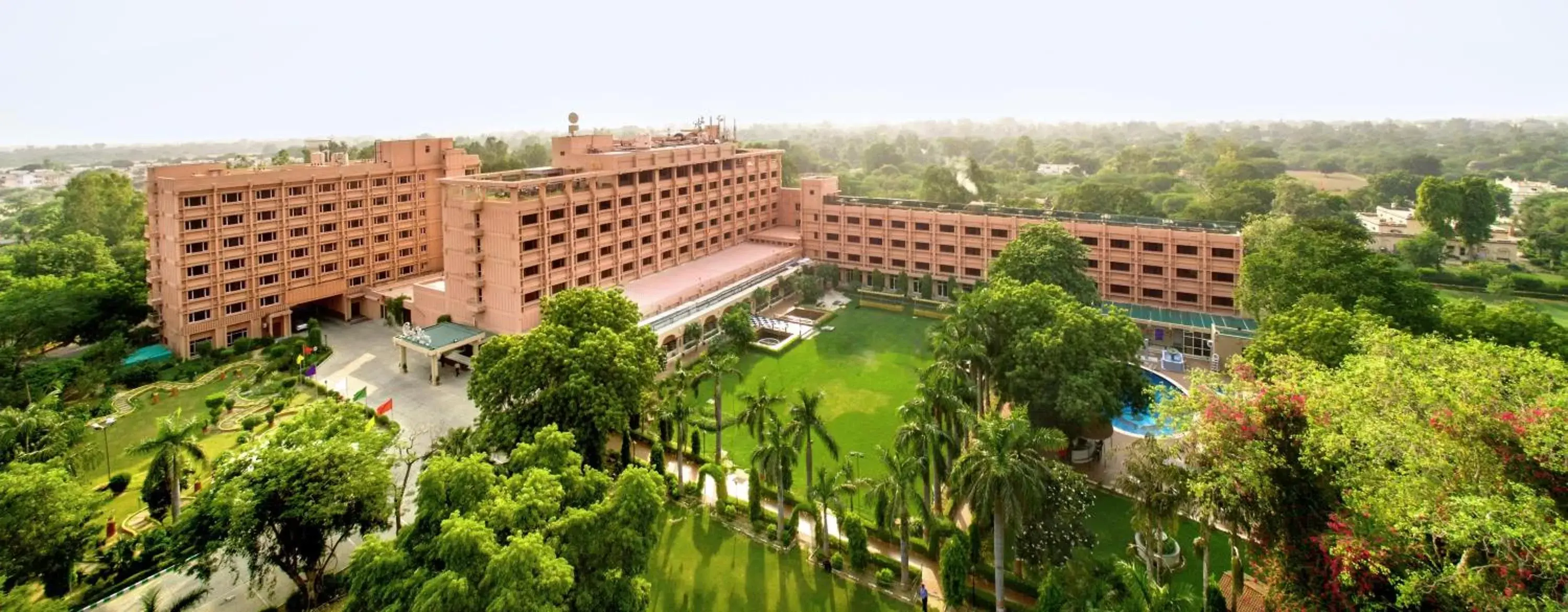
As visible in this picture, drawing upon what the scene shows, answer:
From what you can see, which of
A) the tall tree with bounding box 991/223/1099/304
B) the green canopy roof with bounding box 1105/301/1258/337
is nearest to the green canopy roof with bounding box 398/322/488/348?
the tall tree with bounding box 991/223/1099/304

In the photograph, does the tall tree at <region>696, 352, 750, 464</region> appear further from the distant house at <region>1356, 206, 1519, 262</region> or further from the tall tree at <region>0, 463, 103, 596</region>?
the distant house at <region>1356, 206, 1519, 262</region>

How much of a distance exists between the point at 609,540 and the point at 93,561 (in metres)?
19.5

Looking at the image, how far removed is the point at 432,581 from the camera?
602 inches

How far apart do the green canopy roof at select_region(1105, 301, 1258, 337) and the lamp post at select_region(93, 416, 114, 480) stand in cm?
5123

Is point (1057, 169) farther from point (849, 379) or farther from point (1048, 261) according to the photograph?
point (849, 379)

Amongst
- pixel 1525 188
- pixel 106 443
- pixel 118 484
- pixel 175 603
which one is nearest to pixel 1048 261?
pixel 175 603

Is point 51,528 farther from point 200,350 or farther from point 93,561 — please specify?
point 200,350

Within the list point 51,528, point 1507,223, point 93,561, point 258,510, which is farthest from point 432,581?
point 1507,223

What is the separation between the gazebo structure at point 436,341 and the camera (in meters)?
40.4

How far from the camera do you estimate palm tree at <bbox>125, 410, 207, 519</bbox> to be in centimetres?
2438

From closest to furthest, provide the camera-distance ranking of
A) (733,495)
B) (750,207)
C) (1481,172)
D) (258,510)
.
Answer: (258,510), (733,495), (750,207), (1481,172)

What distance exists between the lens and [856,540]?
23.7 m

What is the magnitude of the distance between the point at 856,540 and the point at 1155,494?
869 cm

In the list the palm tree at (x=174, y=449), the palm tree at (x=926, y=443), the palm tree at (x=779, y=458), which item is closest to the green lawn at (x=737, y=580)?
the palm tree at (x=779, y=458)
